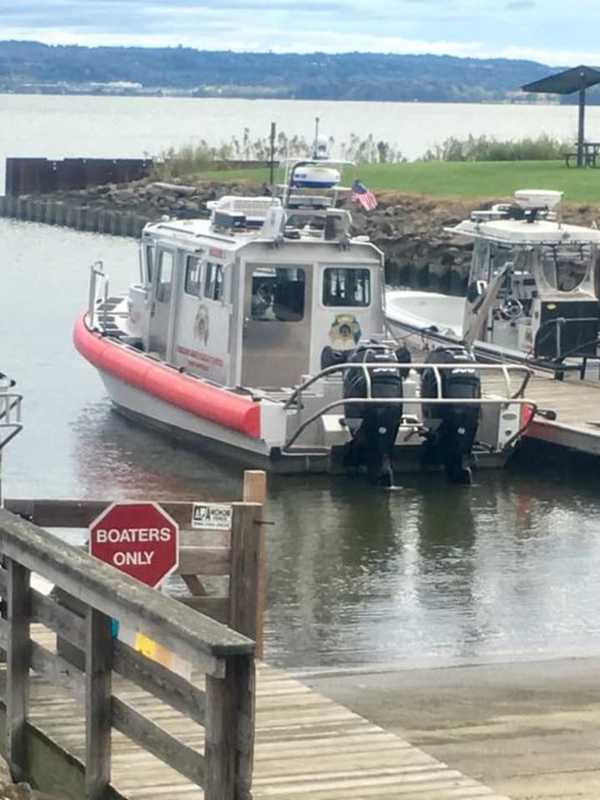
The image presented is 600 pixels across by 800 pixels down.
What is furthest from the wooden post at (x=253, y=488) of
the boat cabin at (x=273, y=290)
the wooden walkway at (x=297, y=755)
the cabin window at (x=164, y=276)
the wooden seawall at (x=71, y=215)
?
the wooden seawall at (x=71, y=215)

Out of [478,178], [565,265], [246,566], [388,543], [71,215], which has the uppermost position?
[478,178]

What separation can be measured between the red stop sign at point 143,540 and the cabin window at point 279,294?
11.2 m

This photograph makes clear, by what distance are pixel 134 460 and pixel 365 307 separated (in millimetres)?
2940

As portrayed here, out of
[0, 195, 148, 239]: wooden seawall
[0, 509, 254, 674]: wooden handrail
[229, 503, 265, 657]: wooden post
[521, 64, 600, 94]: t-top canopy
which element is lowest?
[0, 195, 148, 239]: wooden seawall

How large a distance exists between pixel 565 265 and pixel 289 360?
4447 mm

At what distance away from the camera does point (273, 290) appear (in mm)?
19188

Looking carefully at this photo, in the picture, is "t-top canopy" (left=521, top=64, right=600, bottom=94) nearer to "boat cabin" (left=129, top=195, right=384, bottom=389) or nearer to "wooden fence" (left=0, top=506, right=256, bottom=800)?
"boat cabin" (left=129, top=195, right=384, bottom=389)

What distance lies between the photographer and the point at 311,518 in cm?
1639

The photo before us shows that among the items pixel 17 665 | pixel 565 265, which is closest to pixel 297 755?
pixel 17 665

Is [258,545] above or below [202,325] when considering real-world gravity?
above

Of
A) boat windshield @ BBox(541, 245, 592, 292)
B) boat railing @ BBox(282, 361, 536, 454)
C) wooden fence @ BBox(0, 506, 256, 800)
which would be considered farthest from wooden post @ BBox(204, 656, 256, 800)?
boat windshield @ BBox(541, 245, 592, 292)

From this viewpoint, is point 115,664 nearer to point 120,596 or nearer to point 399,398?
point 120,596

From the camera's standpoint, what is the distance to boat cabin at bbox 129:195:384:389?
18922mm

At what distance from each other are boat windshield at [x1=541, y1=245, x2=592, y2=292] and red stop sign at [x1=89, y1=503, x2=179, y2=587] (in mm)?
14341
